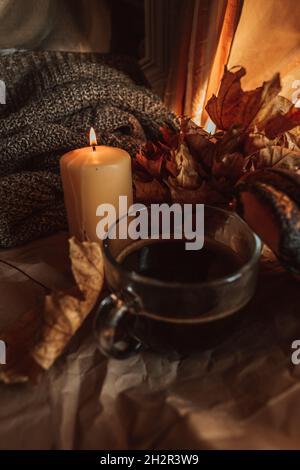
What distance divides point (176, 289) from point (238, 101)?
0.27 metres

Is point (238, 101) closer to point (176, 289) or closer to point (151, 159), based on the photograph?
point (151, 159)

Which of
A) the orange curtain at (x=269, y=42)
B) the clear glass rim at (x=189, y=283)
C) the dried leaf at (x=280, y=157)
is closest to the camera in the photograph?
the clear glass rim at (x=189, y=283)

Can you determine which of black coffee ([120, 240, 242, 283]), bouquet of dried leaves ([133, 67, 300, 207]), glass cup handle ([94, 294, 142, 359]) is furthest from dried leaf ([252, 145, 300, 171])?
glass cup handle ([94, 294, 142, 359])

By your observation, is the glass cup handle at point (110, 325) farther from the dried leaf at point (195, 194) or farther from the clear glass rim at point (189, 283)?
the dried leaf at point (195, 194)

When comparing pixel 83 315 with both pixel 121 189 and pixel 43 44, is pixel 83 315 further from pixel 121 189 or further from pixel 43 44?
pixel 43 44

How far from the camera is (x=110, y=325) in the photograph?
1.10 feet

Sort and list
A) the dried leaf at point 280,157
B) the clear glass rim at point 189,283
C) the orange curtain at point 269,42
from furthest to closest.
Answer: the orange curtain at point 269,42
the dried leaf at point 280,157
the clear glass rim at point 189,283

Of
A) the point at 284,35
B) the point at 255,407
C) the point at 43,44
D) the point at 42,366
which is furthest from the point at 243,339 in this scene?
the point at 43,44

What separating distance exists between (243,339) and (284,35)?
1.39ft

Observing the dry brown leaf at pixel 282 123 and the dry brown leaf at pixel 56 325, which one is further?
the dry brown leaf at pixel 282 123

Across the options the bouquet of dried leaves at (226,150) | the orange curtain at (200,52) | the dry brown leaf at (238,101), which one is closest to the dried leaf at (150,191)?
the bouquet of dried leaves at (226,150)

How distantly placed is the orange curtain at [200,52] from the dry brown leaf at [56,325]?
14.9 inches

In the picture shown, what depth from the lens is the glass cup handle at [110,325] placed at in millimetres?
336

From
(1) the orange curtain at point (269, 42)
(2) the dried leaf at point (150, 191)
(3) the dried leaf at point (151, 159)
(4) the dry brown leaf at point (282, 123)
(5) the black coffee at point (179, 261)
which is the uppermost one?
(1) the orange curtain at point (269, 42)
